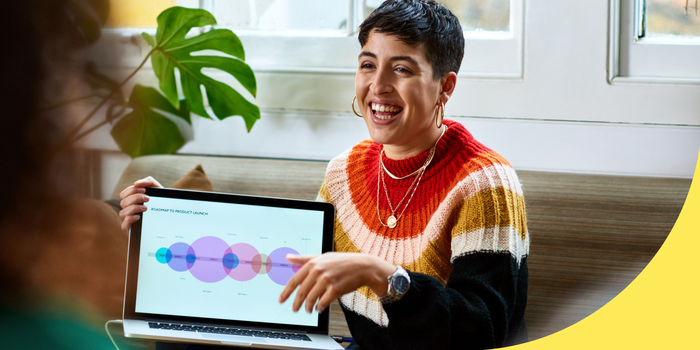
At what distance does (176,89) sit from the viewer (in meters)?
1.09

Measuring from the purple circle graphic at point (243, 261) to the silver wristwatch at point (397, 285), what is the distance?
0.22 m

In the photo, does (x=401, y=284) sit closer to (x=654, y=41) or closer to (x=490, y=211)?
(x=490, y=211)

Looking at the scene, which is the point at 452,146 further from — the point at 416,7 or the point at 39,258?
the point at 39,258

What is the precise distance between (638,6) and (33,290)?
1.07 metres

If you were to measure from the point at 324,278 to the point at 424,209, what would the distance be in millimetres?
303

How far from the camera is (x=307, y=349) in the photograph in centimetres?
59

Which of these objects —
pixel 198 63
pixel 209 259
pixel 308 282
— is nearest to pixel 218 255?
pixel 209 259

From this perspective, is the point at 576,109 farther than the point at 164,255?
Yes

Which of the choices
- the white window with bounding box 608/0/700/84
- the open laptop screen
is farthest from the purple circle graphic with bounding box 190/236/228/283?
the white window with bounding box 608/0/700/84

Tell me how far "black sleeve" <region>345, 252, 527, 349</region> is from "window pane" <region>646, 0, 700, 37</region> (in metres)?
0.63

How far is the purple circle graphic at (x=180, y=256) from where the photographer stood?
638mm

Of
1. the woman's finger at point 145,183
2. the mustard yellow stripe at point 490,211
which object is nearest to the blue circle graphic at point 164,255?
the woman's finger at point 145,183

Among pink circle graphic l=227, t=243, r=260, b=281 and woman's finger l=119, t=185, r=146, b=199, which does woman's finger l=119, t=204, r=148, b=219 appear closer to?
woman's finger l=119, t=185, r=146, b=199

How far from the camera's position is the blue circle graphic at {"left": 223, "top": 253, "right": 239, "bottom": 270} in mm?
640
